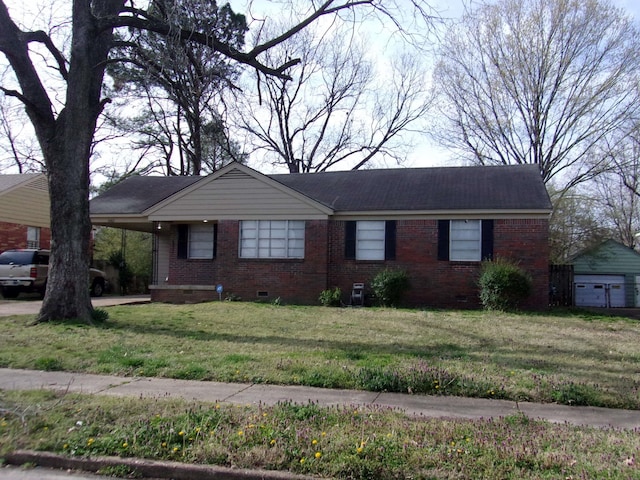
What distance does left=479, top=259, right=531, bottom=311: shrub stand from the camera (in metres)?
15.7

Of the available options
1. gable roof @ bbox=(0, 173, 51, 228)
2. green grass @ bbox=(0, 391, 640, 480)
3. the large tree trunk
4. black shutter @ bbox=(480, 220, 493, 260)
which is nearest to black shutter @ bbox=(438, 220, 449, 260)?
black shutter @ bbox=(480, 220, 493, 260)

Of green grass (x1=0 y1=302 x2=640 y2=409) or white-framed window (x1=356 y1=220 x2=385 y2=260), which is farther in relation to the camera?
white-framed window (x1=356 y1=220 x2=385 y2=260)

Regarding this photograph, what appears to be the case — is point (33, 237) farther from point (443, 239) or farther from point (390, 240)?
point (443, 239)

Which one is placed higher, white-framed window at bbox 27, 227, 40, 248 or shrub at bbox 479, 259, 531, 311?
white-framed window at bbox 27, 227, 40, 248

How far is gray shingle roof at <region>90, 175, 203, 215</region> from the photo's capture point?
20.8 meters

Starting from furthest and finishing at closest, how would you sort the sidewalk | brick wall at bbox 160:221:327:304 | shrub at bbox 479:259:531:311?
brick wall at bbox 160:221:327:304 < shrub at bbox 479:259:531:311 < the sidewalk

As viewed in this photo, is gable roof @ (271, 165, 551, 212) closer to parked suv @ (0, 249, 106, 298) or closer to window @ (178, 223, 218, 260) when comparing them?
window @ (178, 223, 218, 260)

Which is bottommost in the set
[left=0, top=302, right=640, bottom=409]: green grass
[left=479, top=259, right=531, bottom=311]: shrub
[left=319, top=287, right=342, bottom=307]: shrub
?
[left=0, top=302, right=640, bottom=409]: green grass

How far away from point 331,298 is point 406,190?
16.1ft

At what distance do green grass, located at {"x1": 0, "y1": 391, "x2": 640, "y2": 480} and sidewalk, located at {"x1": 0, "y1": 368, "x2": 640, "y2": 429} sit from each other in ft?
1.38

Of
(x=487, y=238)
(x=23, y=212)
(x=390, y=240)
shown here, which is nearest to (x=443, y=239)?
(x=487, y=238)

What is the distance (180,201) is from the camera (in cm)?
1917

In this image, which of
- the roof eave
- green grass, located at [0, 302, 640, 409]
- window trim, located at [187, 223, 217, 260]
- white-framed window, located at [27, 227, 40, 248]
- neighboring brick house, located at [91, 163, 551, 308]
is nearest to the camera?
green grass, located at [0, 302, 640, 409]

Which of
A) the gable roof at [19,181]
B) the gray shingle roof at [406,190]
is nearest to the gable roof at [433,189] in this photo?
the gray shingle roof at [406,190]
